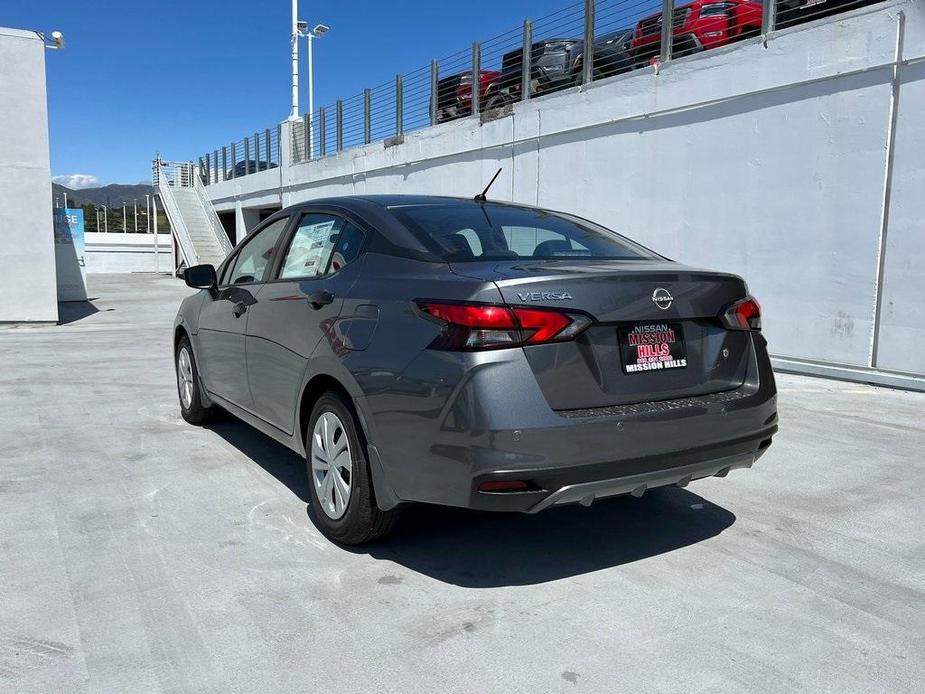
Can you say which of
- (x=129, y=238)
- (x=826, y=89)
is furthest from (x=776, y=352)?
(x=129, y=238)

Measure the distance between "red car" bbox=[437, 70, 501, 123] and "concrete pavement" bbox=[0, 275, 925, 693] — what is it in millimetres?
10920

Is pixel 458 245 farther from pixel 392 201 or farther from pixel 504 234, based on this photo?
pixel 392 201

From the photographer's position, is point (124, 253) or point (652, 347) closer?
point (652, 347)

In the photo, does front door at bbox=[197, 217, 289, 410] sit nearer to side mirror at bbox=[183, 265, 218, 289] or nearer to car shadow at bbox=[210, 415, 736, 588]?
side mirror at bbox=[183, 265, 218, 289]

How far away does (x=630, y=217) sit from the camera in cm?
1082

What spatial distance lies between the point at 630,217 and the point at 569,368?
8.45 metres

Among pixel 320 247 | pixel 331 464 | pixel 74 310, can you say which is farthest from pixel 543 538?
pixel 74 310

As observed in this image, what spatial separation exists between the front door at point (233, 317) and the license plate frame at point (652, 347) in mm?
2309

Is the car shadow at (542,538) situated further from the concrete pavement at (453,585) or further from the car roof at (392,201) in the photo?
the car roof at (392,201)

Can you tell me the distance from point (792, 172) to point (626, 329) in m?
6.75

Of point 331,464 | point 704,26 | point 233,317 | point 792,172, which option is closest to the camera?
point 331,464

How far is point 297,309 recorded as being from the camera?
150 inches

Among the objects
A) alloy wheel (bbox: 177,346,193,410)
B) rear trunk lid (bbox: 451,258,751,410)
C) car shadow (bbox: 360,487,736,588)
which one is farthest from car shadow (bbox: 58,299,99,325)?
rear trunk lid (bbox: 451,258,751,410)

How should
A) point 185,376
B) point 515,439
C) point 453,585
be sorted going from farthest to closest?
point 185,376
point 453,585
point 515,439
